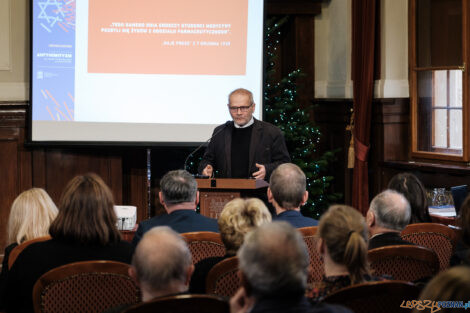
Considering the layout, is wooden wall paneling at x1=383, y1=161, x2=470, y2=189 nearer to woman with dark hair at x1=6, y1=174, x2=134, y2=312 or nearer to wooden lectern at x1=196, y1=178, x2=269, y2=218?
wooden lectern at x1=196, y1=178, x2=269, y2=218

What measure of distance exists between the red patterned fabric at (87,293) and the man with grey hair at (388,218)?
1.15m

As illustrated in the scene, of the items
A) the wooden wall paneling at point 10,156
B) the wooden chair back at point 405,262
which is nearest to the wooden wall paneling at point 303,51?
the wooden wall paneling at point 10,156

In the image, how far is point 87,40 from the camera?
633cm

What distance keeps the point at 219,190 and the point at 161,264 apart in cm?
249

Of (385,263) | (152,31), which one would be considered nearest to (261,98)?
(152,31)

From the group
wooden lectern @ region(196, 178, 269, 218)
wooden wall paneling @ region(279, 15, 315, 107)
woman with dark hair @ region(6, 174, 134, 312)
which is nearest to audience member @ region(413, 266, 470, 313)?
woman with dark hair @ region(6, 174, 134, 312)

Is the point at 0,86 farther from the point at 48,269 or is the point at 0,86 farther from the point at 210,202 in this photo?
the point at 48,269

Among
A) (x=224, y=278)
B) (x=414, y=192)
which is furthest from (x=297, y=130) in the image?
(x=224, y=278)

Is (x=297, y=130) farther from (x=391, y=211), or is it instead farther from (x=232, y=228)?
(x=232, y=228)

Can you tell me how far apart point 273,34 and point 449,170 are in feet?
8.98

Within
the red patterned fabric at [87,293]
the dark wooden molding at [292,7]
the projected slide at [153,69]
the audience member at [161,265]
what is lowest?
the red patterned fabric at [87,293]

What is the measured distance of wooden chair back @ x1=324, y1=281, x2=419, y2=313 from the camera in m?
2.13

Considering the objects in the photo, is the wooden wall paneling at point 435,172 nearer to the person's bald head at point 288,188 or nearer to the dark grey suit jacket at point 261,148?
the dark grey suit jacket at point 261,148

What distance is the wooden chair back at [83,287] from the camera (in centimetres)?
245
